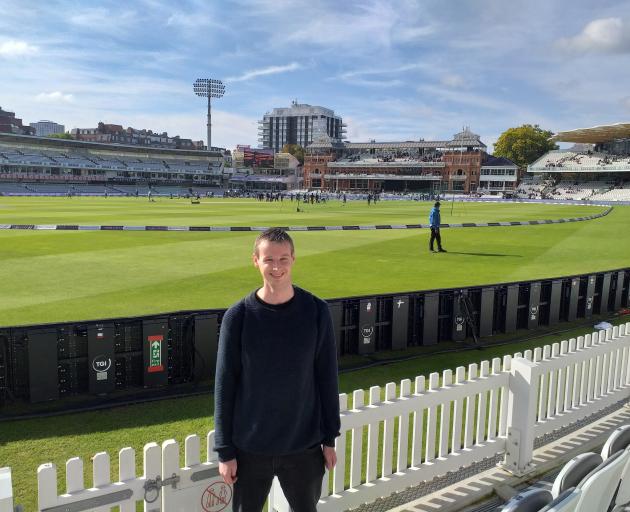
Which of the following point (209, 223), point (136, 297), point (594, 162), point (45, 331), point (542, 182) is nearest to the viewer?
point (45, 331)

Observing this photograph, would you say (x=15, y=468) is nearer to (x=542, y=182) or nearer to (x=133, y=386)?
(x=133, y=386)

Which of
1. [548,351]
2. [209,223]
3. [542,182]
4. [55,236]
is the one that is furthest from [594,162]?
[548,351]

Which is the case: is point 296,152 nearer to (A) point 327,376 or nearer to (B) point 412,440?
(B) point 412,440

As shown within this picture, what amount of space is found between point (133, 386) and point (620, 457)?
17.4 feet

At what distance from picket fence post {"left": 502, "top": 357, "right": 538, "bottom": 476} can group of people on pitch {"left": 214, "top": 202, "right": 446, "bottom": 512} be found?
8.70 ft

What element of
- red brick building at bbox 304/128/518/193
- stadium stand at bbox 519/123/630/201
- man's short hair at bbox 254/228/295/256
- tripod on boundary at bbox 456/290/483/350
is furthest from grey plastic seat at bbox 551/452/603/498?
red brick building at bbox 304/128/518/193

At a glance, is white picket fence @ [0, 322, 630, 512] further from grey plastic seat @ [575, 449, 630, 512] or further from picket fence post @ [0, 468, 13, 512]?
grey plastic seat @ [575, 449, 630, 512]

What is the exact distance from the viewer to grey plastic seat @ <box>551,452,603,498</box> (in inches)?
119

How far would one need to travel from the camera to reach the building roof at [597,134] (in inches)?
3231

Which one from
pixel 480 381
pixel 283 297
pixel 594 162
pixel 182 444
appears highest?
pixel 594 162

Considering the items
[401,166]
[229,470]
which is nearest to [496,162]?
[401,166]

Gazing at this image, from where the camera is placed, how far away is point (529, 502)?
2.74 meters

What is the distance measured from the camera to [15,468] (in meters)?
4.58

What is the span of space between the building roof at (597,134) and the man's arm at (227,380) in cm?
9209
